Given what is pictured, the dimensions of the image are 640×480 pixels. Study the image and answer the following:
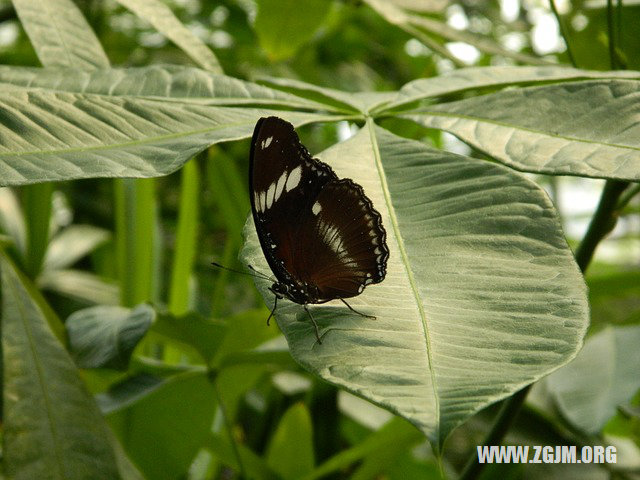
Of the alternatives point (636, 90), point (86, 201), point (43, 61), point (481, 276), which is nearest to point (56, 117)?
point (43, 61)

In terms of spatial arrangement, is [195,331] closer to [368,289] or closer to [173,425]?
[173,425]

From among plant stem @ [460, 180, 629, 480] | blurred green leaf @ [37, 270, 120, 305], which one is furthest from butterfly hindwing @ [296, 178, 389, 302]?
blurred green leaf @ [37, 270, 120, 305]

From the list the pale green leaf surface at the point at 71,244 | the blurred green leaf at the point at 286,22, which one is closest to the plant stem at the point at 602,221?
the blurred green leaf at the point at 286,22

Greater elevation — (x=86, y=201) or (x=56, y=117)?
(x=56, y=117)

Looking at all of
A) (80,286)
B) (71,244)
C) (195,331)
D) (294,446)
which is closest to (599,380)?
(294,446)

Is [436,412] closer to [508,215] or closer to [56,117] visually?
[508,215]

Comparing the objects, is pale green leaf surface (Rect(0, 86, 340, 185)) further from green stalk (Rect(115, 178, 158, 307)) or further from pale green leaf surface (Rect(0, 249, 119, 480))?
green stalk (Rect(115, 178, 158, 307))

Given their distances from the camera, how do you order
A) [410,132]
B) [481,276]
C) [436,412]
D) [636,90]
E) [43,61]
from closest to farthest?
[436,412], [481,276], [636,90], [43,61], [410,132]
